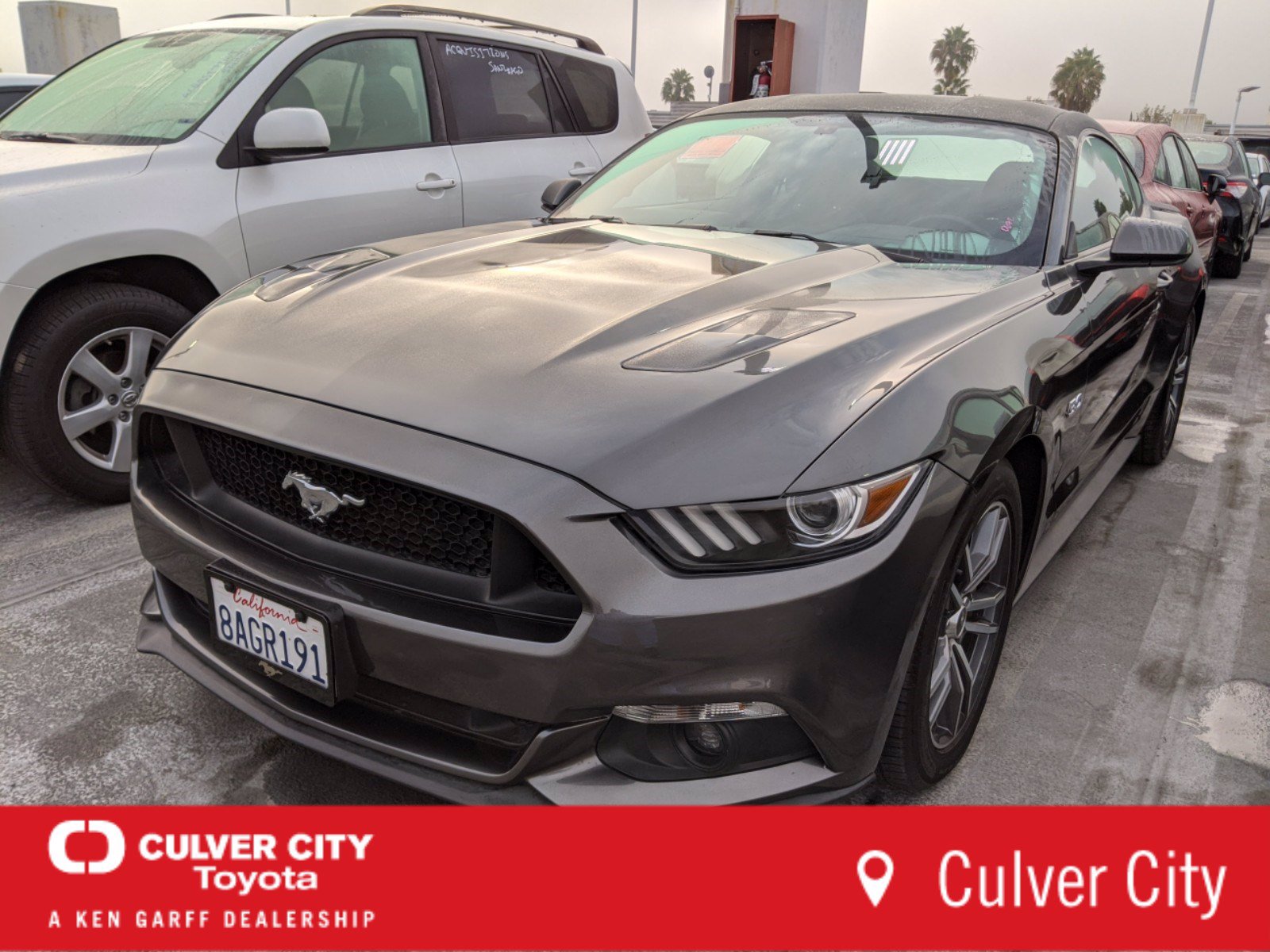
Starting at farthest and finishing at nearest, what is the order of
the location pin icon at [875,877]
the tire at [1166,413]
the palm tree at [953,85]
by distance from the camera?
the palm tree at [953,85] → the tire at [1166,413] → the location pin icon at [875,877]

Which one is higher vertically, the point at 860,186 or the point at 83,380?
the point at 860,186

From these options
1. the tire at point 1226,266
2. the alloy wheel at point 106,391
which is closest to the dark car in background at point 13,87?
the alloy wheel at point 106,391

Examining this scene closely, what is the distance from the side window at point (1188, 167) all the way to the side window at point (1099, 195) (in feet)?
18.8

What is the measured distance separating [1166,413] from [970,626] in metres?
2.88

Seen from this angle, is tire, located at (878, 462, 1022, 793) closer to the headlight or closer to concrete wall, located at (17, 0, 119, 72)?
the headlight

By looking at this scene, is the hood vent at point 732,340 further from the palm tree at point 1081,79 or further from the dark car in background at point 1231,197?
the palm tree at point 1081,79

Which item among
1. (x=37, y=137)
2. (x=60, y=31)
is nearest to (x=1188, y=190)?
(x=37, y=137)

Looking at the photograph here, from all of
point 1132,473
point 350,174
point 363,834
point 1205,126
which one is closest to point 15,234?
point 350,174

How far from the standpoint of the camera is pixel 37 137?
4082mm

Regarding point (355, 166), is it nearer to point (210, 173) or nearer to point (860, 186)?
point (210, 173)

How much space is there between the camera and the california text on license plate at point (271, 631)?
5.90ft

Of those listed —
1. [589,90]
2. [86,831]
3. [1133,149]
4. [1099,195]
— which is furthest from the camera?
[1133,149]

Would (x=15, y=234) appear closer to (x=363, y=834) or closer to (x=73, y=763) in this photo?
(x=73, y=763)

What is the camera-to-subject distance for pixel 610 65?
5.89m
